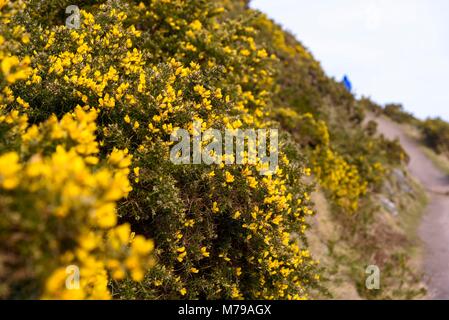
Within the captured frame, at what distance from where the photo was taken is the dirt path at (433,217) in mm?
A: 12174

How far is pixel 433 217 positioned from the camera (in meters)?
17.5

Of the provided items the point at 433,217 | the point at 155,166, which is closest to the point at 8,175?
the point at 155,166

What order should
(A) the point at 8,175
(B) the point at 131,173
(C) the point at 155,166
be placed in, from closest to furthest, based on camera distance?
(A) the point at 8,175 < (B) the point at 131,173 < (C) the point at 155,166

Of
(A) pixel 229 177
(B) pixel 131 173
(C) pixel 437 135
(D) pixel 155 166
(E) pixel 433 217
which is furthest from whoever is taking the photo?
(C) pixel 437 135

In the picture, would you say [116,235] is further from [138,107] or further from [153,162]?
[138,107]

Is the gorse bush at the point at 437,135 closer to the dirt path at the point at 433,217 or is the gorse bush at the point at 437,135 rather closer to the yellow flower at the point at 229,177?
the dirt path at the point at 433,217

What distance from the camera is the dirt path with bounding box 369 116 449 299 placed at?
12.2m

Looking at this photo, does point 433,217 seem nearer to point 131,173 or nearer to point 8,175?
point 131,173

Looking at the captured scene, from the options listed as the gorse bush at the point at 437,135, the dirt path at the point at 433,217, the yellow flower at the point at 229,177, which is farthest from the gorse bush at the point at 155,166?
the gorse bush at the point at 437,135

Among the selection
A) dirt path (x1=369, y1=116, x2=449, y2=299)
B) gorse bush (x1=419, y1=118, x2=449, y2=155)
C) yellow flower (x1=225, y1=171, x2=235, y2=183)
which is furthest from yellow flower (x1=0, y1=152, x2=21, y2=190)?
gorse bush (x1=419, y1=118, x2=449, y2=155)

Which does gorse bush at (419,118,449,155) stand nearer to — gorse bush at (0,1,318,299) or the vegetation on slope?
the vegetation on slope

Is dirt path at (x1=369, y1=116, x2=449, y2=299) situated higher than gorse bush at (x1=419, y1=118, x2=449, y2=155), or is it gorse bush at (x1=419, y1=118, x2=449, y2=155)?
gorse bush at (x1=419, y1=118, x2=449, y2=155)

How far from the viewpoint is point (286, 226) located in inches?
248

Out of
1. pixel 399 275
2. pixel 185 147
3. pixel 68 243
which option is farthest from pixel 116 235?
pixel 399 275
